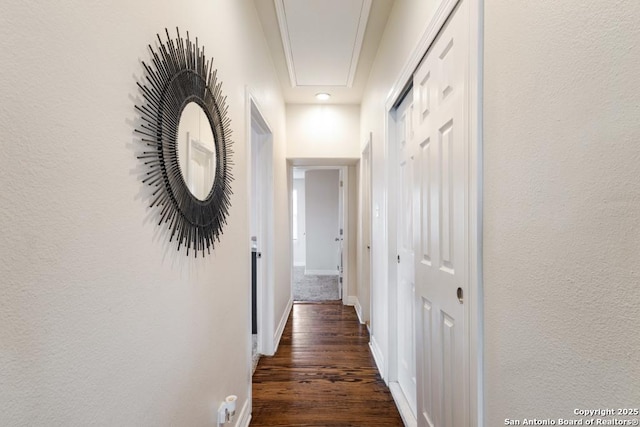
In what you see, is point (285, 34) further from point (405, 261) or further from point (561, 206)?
point (561, 206)

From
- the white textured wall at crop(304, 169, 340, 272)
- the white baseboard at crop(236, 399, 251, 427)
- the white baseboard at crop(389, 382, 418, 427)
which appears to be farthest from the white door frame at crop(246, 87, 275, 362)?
the white textured wall at crop(304, 169, 340, 272)

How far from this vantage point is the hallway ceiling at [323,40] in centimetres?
204

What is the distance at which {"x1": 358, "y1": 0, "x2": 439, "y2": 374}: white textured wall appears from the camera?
1.66 meters

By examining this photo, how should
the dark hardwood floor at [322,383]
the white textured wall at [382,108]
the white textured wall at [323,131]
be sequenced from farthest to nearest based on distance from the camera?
1. the white textured wall at [323,131]
2. the dark hardwood floor at [322,383]
3. the white textured wall at [382,108]

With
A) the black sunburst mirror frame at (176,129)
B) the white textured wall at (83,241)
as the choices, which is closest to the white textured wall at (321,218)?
the black sunburst mirror frame at (176,129)

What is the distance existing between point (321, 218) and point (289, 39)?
14.0 feet

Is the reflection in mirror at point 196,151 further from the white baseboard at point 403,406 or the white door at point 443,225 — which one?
the white baseboard at point 403,406

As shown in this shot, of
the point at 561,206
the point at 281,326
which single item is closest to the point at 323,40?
the point at 561,206

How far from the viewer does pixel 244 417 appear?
182cm

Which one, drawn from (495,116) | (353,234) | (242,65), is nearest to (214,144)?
(242,65)

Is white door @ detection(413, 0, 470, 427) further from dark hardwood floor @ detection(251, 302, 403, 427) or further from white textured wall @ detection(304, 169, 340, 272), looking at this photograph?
white textured wall @ detection(304, 169, 340, 272)

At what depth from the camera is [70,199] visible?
58cm

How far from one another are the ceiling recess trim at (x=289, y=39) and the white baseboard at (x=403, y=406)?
256 cm

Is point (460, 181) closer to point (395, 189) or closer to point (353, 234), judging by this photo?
point (395, 189)
